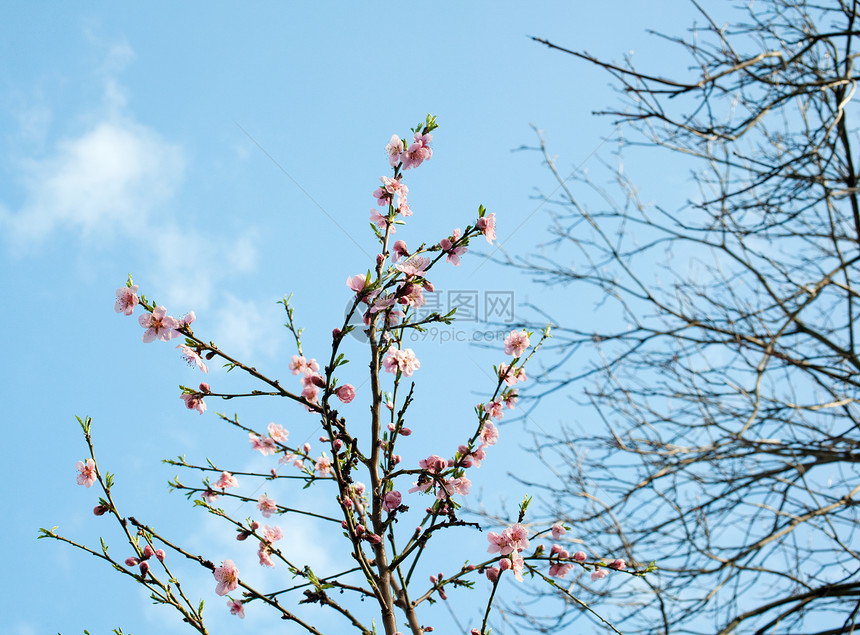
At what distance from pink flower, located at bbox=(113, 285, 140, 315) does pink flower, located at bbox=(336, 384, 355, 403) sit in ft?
2.75

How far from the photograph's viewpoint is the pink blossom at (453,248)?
92.7 inches

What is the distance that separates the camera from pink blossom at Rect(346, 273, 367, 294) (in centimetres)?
214

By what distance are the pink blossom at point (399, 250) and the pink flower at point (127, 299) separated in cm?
100

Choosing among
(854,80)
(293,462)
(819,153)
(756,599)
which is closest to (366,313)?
(293,462)

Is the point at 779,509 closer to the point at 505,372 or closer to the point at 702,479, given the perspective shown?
the point at 702,479

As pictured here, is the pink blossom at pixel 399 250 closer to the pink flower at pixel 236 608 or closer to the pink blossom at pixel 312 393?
the pink blossom at pixel 312 393

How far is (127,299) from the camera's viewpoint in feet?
7.14

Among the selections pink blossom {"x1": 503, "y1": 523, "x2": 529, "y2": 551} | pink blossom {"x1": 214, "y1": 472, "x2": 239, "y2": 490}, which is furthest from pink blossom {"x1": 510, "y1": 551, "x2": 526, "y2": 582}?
pink blossom {"x1": 214, "y1": 472, "x2": 239, "y2": 490}

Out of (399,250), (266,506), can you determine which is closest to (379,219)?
(399,250)

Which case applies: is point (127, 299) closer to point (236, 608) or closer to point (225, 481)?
point (225, 481)

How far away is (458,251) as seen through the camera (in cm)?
239

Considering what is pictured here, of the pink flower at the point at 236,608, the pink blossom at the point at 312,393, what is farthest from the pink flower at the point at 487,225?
the pink flower at the point at 236,608

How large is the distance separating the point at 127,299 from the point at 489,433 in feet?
5.04

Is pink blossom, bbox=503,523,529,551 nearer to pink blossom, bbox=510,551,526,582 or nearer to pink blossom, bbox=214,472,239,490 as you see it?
pink blossom, bbox=510,551,526,582
